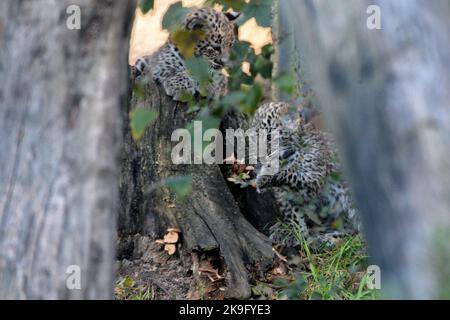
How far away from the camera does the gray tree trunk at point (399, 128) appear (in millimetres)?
2867

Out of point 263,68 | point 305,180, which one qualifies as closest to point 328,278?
point 305,180

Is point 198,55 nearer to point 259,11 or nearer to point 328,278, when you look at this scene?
point 328,278

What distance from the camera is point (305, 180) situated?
7.57 meters

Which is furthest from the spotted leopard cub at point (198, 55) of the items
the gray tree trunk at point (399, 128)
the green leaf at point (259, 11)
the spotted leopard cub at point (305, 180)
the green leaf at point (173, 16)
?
the gray tree trunk at point (399, 128)

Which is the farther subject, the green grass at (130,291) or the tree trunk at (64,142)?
the green grass at (130,291)

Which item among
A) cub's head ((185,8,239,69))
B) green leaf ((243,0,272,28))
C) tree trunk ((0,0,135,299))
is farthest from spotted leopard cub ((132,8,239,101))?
tree trunk ((0,0,135,299))

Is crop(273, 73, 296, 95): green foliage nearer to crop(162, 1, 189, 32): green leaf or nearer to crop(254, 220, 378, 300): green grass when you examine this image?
crop(162, 1, 189, 32): green leaf

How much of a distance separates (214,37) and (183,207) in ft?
8.96

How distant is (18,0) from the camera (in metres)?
3.42

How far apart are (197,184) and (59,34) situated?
3.26 m

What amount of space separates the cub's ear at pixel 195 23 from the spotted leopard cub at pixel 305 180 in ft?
3.45

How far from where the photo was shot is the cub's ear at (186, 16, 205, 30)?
7.76 metres

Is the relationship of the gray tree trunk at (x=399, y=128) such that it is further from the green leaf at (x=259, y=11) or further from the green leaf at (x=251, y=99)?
the green leaf at (x=259, y=11)

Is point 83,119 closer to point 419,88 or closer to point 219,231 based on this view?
point 419,88
